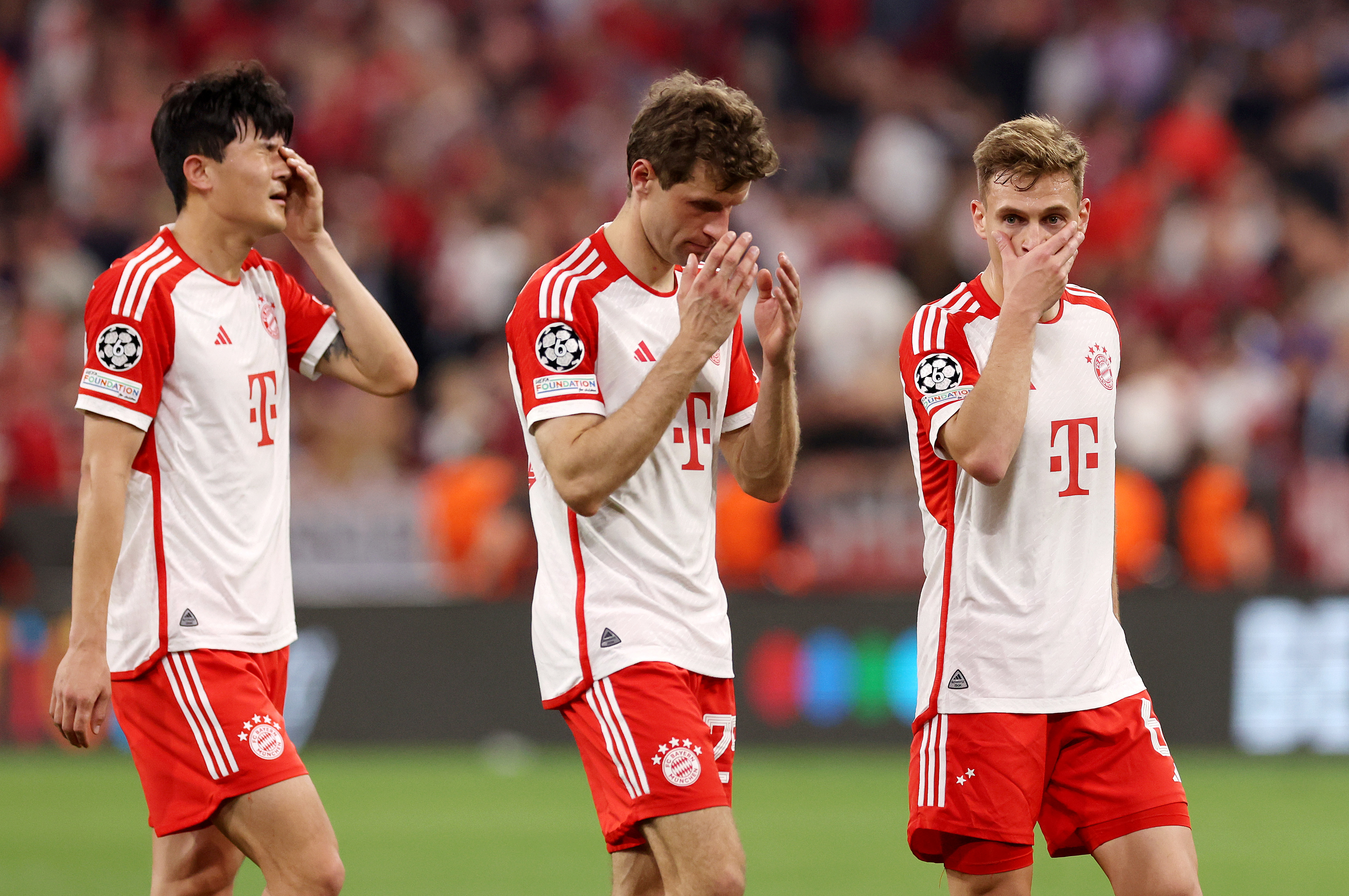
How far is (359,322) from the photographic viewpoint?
550cm

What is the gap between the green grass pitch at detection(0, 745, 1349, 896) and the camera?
8250 millimetres

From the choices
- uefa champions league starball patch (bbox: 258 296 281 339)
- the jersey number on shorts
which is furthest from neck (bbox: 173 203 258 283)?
the jersey number on shorts

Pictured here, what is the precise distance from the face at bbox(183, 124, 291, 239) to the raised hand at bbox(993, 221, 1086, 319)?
213 cm

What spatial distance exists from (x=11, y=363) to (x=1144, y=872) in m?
11.7

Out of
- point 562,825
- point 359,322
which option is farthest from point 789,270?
point 562,825

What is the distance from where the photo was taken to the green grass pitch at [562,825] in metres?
8.25

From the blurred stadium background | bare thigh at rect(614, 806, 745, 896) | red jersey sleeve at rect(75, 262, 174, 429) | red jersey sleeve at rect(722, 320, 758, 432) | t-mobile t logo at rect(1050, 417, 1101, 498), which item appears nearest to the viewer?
bare thigh at rect(614, 806, 745, 896)

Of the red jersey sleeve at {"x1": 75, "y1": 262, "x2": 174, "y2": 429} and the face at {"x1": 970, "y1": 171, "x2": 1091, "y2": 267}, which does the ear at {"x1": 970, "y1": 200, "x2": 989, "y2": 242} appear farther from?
the red jersey sleeve at {"x1": 75, "y1": 262, "x2": 174, "y2": 429}

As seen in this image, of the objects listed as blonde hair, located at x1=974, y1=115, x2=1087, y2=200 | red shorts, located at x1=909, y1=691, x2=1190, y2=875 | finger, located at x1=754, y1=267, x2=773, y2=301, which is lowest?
→ red shorts, located at x1=909, y1=691, x2=1190, y2=875

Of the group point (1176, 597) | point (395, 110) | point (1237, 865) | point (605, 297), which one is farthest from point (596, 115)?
point (605, 297)

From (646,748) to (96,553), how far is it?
1.59m

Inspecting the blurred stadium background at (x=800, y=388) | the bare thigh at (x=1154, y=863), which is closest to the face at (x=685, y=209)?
the bare thigh at (x=1154, y=863)

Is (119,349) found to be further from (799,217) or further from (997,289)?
(799,217)

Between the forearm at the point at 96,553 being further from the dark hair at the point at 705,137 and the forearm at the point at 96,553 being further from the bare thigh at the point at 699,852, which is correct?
the dark hair at the point at 705,137
